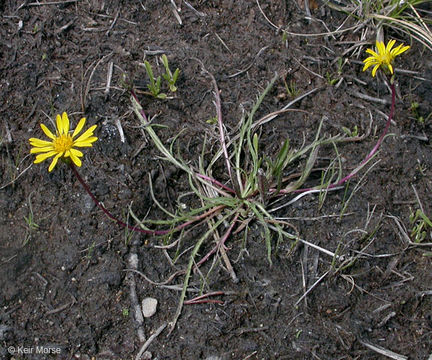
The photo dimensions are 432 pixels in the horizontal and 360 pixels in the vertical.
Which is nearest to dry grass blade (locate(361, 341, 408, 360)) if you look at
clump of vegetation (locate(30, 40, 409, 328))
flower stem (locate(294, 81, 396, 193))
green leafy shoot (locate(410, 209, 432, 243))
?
clump of vegetation (locate(30, 40, 409, 328))

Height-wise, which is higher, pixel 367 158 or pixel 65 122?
pixel 65 122

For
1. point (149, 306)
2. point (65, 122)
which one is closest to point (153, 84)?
point (65, 122)

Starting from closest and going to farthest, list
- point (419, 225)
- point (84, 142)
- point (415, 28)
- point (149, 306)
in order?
point (84, 142) → point (149, 306) → point (419, 225) → point (415, 28)

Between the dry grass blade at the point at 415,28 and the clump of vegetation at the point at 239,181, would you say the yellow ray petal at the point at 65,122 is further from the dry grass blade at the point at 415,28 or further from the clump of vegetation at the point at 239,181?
the dry grass blade at the point at 415,28

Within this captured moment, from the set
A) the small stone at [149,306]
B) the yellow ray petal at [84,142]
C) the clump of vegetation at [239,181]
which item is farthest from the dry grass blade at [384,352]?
the yellow ray petal at [84,142]

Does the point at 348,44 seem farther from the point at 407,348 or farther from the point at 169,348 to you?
the point at 169,348

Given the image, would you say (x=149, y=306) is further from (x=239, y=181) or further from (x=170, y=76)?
(x=170, y=76)
